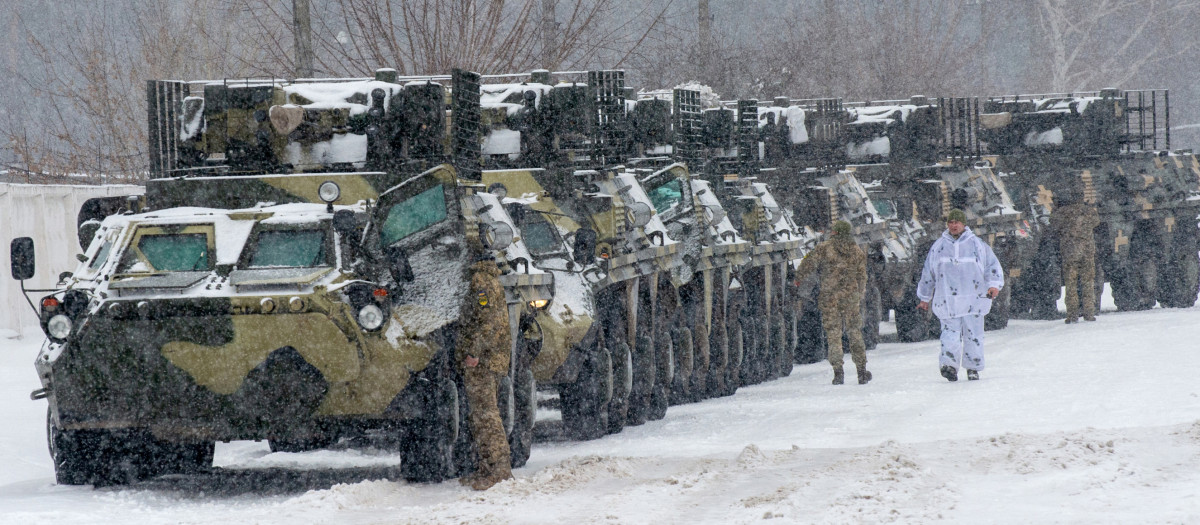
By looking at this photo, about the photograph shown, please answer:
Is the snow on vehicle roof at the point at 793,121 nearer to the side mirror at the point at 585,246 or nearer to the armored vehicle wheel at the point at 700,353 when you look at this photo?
the armored vehicle wheel at the point at 700,353

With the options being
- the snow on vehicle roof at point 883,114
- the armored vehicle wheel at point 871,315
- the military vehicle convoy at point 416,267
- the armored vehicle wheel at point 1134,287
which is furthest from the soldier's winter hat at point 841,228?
the armored vehicle wheel at point 1134,287

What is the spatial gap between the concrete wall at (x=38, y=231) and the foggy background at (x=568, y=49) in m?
0.74

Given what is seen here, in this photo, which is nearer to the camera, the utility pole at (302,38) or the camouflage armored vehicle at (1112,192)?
the utility pole at (302,38)

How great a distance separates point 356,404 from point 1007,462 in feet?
13.1

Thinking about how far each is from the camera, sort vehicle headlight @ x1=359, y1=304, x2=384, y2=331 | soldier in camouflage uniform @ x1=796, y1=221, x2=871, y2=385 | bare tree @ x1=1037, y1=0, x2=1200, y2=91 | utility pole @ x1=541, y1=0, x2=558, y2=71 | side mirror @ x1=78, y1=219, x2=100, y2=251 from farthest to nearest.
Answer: bare tree @ x1=1037, y1=0, x2=1200, y2=91
utility pole @ x1=541, y1=0, x2=558, y2=71
soldier in camouflage uniform @ x1=796, y1=221, x2=871, y2=385
side mirror @ x1=78, y1=219, x2=100, y2=251
vehicle headlight @ x1=359, y1=304, x2=384, y2=331

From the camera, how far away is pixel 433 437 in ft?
36.7

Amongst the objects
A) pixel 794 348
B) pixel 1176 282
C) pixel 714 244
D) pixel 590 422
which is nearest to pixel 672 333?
pixel 714 244

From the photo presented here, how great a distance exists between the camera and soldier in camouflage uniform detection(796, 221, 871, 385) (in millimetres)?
17203

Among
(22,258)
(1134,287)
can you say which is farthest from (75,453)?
(1134,287)

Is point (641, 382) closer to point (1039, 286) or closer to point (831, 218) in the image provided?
point (831, 218)

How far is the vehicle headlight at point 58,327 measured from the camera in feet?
35.9

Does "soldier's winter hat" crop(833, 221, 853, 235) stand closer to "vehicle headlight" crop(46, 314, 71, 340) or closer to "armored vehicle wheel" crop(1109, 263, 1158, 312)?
"vehicle headlight" crop(46, 314, 71, 340)

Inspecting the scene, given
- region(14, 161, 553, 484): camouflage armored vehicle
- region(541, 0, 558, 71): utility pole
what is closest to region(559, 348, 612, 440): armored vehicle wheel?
region(14, 161, 553, 484): camouflage armored vehicle

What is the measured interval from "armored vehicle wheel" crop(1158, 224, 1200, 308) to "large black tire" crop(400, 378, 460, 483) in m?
20.3
